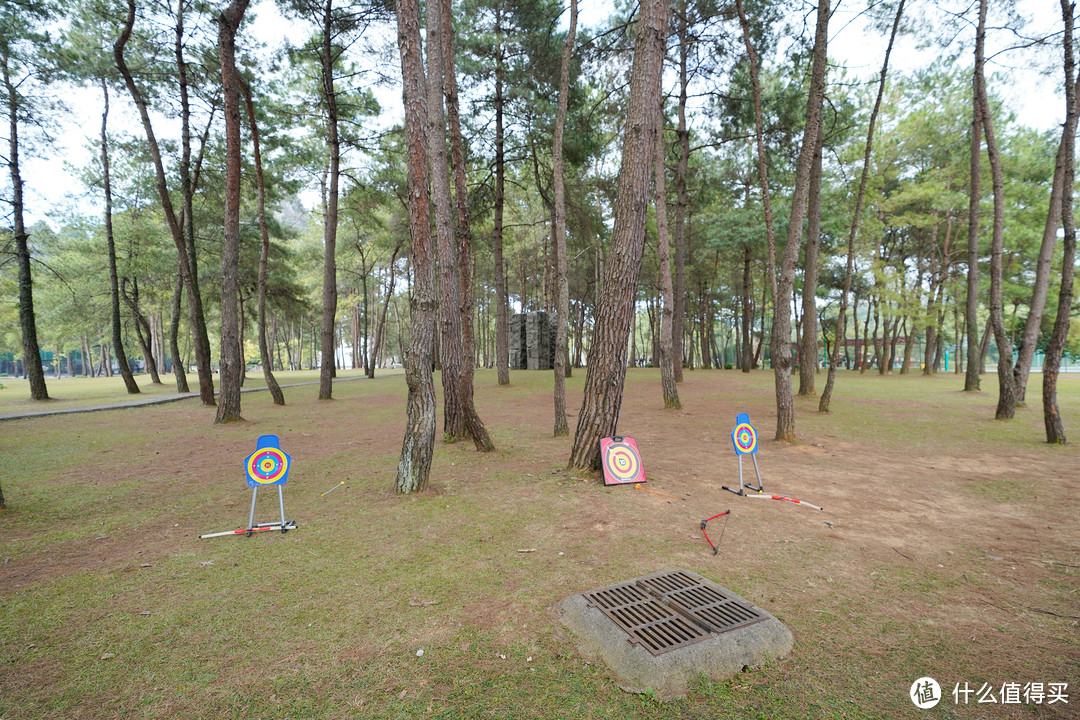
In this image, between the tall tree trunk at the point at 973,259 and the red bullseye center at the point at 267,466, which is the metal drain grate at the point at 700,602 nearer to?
the red bullseye center at the point at 267,466

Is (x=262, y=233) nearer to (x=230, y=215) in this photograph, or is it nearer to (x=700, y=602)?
(x=230, y=215)

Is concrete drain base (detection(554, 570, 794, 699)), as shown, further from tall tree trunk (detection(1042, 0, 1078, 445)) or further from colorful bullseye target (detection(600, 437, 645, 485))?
tall tree trunk (detection(1042, 0, 1078, 445))

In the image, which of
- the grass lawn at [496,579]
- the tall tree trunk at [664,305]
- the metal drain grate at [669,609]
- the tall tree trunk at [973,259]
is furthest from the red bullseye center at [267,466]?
the tall tree trunk at [973,259]

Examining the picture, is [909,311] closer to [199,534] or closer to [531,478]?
[531,478]

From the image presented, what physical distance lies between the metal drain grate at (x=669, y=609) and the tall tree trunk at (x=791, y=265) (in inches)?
227

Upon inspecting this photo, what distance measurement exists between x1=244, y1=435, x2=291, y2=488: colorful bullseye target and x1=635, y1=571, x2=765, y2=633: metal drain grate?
3.47 metres

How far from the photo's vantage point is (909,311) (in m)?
21.7

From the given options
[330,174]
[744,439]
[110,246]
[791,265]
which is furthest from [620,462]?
[110,246]

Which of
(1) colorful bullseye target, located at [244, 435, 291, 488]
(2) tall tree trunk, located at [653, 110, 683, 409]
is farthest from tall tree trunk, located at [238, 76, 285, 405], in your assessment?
(2) tall tree trunk, located at [653, 110, 683, 409]

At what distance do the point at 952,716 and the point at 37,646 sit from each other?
4.76m

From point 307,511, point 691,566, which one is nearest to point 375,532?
point 307,511

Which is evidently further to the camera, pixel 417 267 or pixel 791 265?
pixel 791 265

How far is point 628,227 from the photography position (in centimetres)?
572

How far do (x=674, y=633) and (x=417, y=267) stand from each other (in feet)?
14.2
